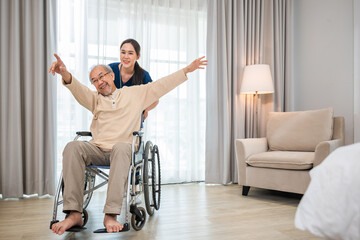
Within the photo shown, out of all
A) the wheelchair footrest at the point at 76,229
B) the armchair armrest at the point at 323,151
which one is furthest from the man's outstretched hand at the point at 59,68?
the armchair armrest at the point at 323,151

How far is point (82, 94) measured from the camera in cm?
206

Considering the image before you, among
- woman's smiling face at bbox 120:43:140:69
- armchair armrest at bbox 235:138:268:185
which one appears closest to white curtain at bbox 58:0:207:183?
armchair armrest at bbox 235:138:268:185

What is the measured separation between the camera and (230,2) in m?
3.47

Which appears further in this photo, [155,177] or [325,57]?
[325,57]

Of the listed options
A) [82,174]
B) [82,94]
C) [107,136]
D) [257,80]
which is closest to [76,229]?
[82,174]

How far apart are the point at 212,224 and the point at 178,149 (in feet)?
4.70

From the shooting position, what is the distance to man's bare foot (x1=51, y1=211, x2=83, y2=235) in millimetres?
1552

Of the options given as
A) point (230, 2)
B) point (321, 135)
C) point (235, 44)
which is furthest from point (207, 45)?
point (321, 135)

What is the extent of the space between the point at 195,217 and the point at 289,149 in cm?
132

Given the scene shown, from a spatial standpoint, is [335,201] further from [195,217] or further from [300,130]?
[300,130]

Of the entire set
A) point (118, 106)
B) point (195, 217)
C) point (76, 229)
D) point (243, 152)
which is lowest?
point (195, 217)

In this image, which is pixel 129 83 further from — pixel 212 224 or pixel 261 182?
pixel 261 182

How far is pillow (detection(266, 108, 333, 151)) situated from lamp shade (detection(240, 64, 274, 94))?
32cm

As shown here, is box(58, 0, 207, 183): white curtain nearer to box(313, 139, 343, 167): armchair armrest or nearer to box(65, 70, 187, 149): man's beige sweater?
box(65, 70, 187, 149): man's beige sweater
